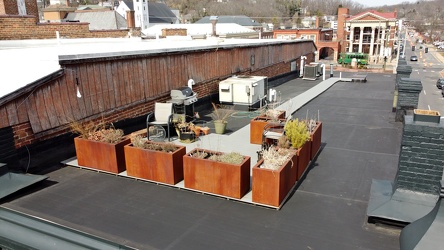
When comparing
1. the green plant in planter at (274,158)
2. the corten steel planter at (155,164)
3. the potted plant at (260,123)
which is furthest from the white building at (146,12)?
the green plant in planter at (274,158)

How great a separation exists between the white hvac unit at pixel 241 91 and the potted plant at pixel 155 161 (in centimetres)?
592

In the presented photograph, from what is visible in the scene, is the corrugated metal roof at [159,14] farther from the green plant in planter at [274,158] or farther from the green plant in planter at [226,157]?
the green plant in planter at [274,158]

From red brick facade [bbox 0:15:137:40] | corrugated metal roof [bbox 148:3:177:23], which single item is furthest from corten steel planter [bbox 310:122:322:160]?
corrugated metal roof [bbox 148:3:177:23]

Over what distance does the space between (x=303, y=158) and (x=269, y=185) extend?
4.66ft

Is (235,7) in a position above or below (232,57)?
above

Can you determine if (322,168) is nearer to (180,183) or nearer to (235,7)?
(180,183)

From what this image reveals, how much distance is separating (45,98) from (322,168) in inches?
217

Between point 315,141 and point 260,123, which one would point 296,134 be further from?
point 260,123

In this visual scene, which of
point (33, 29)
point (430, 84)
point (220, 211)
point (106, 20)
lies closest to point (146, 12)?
point (106, 20)

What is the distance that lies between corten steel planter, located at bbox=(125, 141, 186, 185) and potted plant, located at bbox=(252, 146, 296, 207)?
1.47 meters

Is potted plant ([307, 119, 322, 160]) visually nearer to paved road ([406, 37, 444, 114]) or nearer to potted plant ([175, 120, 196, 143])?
potted plant ([175, 120, 196, 143])

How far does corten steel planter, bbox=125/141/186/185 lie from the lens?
5.61 m

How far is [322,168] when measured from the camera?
6.38 meters

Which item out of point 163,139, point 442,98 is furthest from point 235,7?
point 163,139
